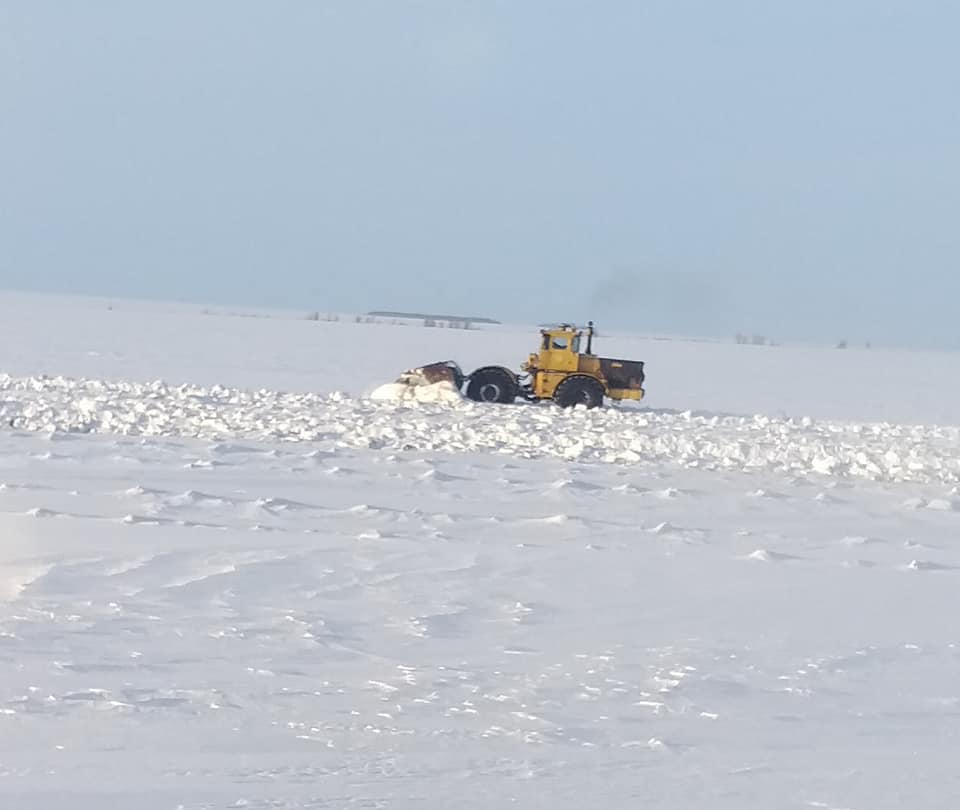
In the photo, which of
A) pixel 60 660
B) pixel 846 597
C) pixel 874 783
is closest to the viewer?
pixel 874 783

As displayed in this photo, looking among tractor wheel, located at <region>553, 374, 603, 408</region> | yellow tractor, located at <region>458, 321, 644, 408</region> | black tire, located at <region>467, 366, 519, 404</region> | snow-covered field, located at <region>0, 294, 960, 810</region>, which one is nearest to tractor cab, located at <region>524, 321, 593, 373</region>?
yellow tractor, located at <region>458, 321, 644, 408</region>

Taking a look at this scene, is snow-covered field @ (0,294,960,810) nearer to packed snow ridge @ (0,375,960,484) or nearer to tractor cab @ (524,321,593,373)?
packed snow ridge @ (0,375,960,484)

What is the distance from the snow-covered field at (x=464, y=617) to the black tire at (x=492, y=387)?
158 inches

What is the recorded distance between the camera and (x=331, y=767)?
4.72 metres

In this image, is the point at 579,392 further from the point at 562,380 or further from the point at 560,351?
the point at 560,351

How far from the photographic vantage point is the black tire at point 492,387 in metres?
20.0

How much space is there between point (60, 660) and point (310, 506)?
14.7 feet

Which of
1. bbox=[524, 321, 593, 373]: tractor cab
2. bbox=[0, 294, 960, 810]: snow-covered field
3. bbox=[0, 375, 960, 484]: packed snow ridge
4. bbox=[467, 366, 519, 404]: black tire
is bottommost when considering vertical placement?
bbox=[0, 294, 960, 810]: snow-covered field

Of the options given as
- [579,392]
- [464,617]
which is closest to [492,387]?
[579,392]

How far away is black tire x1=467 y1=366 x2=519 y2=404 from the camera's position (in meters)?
20.0

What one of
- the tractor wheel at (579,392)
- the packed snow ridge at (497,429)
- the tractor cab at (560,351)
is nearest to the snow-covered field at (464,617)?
the packed snow ridge at (497,429)

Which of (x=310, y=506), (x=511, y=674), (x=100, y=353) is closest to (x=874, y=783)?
(x=511, y=674)

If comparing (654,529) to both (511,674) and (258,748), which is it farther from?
(258,748)

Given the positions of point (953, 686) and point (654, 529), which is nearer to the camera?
point (953, 686)
